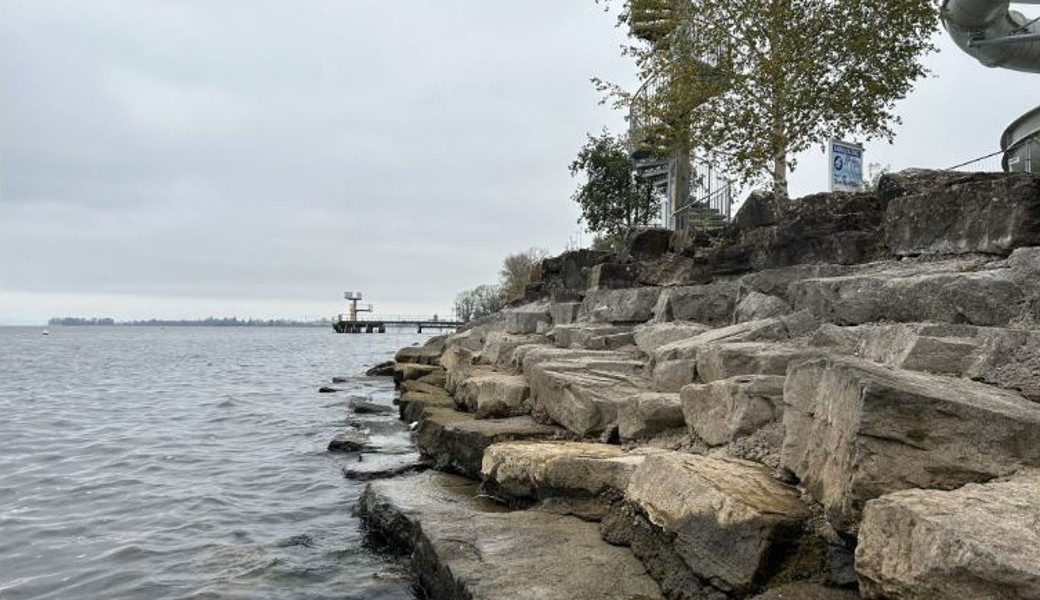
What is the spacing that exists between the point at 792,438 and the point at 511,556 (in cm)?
209

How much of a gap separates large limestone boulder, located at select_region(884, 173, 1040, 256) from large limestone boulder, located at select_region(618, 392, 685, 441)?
8.46 ft

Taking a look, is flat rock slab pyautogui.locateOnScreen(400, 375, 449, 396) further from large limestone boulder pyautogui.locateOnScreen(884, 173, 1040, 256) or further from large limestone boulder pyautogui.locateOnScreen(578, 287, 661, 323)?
large limestone boulder pyautogui.locateOnScreen(884, 173, 1040, 256)

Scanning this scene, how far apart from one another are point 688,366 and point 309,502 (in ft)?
18.9

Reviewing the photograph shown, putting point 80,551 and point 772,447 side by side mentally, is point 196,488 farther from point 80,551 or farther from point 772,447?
point 772,447

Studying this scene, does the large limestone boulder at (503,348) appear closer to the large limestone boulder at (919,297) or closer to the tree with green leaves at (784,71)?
the tree with green leaves at (784,71)

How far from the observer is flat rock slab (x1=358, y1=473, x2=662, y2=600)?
15.9 ft

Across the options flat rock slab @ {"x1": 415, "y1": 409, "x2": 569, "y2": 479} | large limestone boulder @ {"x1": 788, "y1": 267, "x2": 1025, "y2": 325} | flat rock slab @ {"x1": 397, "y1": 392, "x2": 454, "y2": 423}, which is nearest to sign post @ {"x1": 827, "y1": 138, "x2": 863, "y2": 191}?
large limestone boulder @ {"x1": 788, "y1": 267, "x2": 1025, "y2": 325}

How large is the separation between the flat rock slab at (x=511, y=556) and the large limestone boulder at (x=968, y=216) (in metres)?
3.73

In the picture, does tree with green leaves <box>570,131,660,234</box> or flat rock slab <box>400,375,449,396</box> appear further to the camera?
tree with green leaves <box>570,131,660,234</box>

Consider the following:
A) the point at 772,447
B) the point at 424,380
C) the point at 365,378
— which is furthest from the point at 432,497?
the point at 365,378

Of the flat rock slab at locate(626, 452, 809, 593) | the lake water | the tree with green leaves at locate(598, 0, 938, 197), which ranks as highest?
the tree with green leaves at locate(598, 0, 938, 197)

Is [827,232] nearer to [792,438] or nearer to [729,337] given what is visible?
[729,337]

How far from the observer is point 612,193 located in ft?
116

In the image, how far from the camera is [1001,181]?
6000 millimetres
